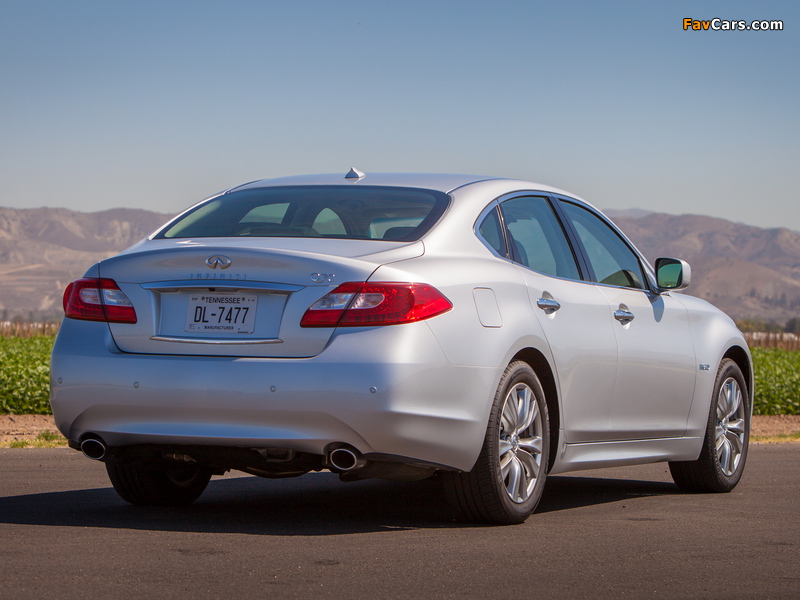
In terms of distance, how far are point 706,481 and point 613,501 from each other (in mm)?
853

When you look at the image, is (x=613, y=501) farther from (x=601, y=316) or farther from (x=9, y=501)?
(x=9, y=501)

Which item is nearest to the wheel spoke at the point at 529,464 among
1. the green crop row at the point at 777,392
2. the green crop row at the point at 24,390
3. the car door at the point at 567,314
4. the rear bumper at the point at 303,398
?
the car door at the point at 567,314

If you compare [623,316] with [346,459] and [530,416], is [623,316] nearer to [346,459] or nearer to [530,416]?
[530,416]

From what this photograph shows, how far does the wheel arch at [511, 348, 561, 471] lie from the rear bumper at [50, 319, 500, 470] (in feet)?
1.87

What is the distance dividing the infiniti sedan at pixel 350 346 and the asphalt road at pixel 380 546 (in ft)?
1.03

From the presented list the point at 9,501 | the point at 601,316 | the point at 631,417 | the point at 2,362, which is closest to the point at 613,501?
the point at 631,417

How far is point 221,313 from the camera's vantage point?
557 centimetres

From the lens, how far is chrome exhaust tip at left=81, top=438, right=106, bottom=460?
5.84 meters

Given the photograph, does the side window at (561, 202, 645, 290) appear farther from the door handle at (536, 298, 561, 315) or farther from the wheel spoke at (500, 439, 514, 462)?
the wheel spoke at (500, 439, 514, 462)

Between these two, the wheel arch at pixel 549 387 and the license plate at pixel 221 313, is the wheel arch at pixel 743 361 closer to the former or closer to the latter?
the wheel arch at pixel 549 387

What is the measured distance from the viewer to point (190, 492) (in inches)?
280

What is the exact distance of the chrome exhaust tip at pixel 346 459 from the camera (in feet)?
18.0

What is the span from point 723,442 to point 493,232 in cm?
293

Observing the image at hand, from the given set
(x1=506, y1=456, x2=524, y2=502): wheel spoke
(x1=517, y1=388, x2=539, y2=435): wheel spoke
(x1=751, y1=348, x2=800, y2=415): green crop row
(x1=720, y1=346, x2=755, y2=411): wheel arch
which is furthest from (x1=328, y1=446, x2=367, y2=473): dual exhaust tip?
(x1=751, y1=348, x2=800, y2=415): green crop row
